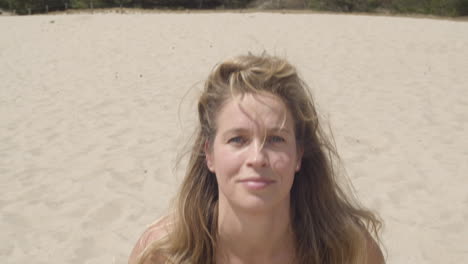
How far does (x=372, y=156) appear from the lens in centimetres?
436

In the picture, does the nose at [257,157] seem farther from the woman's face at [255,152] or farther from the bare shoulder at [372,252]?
the bare shoulder at [372,252]

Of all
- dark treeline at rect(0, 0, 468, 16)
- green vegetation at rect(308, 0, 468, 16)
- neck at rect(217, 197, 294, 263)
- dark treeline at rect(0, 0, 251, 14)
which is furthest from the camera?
dark treeline at rect(0, 0, 251, 14)

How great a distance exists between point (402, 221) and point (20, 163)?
122 inches

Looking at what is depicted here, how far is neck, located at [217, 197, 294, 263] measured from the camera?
165cm

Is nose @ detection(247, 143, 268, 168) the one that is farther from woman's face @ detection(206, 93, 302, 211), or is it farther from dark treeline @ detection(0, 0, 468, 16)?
dark treeline @ detection(0, 0, 468, 16)

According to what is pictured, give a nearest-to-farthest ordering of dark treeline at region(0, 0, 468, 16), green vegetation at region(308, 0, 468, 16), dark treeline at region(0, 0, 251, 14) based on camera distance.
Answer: green vegetation at region(308, 0, 468, 16) → dark treeline at region(0, 0, 468, 16) → dark treeline at region(0, 0, 251, 14)

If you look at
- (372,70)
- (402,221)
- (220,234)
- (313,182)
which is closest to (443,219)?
(402,221)

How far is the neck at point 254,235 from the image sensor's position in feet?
5.43

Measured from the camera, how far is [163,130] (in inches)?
206

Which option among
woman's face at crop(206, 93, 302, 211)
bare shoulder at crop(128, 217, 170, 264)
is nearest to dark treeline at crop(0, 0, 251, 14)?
bare shoulder at crop(128, 217, 170, 264)

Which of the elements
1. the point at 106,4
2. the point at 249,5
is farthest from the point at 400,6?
the point at 106,4

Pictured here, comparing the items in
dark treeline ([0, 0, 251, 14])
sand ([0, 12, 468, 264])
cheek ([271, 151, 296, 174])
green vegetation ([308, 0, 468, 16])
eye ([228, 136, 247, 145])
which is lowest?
dark treeline ([0, 0, 251, 14])

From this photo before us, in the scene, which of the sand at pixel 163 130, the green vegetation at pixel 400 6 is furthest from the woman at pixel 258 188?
the green vegetation at pixel 400 6

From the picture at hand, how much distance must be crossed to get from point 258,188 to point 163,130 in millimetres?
3821
